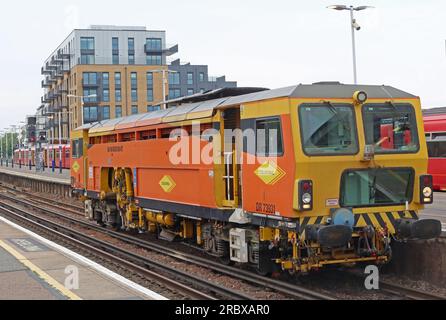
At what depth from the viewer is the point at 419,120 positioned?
34.7 feet

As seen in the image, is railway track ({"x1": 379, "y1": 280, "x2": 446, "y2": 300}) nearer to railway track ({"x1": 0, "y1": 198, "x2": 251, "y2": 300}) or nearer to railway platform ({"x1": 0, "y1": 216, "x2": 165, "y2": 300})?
railway track ({"x1": 0, "y1": 198, "x2": 251, "y2": 300})

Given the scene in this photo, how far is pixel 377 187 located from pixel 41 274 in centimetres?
→ 607

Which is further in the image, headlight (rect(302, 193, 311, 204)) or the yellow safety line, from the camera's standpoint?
headlight (rect(302, 193, 311, 204))

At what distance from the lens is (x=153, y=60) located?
84.8 meters

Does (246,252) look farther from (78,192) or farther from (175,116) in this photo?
(78,192)

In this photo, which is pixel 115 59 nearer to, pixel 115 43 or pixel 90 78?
pixel 115 43

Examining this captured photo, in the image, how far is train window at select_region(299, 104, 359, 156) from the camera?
9.52m

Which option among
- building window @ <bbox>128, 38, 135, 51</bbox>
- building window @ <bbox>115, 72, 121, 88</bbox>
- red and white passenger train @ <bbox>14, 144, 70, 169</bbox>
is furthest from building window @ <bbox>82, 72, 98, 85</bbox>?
red and white passenger train @ <bbox>14, 144, 70, 169</bbox>

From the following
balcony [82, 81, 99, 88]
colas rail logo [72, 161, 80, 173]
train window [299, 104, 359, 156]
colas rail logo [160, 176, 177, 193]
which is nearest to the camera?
train window [299, 104, 359, 156]

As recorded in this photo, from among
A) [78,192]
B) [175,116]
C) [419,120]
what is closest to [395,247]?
[419,120]

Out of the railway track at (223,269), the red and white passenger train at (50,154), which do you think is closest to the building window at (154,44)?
the red and white passenger train at (50,154)

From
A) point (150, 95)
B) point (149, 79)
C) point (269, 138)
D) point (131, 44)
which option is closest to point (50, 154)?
point (150, 95)

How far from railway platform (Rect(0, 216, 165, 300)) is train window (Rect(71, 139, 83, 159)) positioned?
6756 millimetres

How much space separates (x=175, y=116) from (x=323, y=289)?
5292 millimetres
